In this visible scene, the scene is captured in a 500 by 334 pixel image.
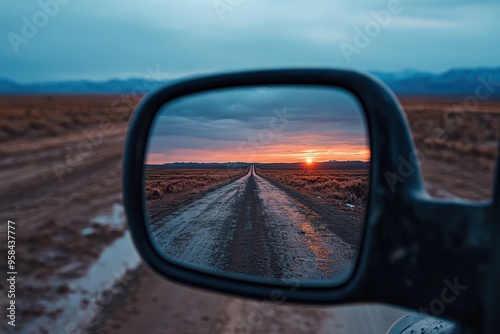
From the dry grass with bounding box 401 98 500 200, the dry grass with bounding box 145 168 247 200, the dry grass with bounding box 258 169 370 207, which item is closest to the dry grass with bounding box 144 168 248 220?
the dry grass with bounding box 145 168 247 200

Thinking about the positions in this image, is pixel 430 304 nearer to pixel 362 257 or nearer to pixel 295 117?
pixel 362 257

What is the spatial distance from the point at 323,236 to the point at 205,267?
325 mm

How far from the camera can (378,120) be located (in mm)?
1029

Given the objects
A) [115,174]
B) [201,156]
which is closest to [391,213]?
[201,156]

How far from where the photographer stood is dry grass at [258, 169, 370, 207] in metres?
1.37

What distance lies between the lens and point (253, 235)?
160 cm

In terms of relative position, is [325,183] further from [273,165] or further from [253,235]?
[253,235]

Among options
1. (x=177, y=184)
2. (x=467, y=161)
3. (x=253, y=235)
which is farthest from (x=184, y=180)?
(x=467, y=161)

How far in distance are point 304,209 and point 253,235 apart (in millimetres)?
169

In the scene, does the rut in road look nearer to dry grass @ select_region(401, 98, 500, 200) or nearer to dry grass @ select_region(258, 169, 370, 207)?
dry grass @ select_region(258, 169, 370, 207)

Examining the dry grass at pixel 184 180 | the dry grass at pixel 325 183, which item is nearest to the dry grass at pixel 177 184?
the dry grass at pixel 184 180

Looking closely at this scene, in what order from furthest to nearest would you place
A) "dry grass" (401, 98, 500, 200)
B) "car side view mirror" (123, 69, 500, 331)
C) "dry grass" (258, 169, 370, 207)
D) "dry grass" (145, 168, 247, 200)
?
1. "dry grass" (401, 98, 500, 200)
2. "dry grass" (145, 168, 247, 200)
3. "dry grass" (258, 169, 370, 207)
4. "car side view mirror" (123, 69, 500, 331)

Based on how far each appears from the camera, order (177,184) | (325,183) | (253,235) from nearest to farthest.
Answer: (325,183) < (253,235) < (177,184)

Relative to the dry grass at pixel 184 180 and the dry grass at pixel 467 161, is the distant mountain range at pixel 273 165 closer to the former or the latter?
the dry grass at pixel 184 180
